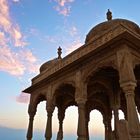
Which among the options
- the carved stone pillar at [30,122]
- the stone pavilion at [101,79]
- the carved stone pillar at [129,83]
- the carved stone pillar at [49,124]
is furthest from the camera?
the carved stone pillar at [30,122]

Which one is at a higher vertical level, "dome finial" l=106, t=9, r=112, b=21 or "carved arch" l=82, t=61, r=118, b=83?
"dome finial" l=106, t=9, r=112, b=21

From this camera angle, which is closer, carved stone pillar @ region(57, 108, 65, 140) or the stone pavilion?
the stone pavilion

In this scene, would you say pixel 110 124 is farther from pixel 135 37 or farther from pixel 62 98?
pixel 135 37

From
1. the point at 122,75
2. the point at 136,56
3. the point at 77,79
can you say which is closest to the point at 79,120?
the point at 77,79

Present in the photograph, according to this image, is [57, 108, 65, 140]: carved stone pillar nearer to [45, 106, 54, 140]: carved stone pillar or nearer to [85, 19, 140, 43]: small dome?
[45, 106, 54, 140]: carved stone pillar

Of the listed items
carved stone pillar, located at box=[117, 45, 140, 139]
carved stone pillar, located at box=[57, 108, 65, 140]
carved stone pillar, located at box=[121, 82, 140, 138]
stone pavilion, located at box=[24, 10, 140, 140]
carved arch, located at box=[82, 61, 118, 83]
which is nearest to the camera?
carved stone pillar, located at box=[121, 82, 140, 138]

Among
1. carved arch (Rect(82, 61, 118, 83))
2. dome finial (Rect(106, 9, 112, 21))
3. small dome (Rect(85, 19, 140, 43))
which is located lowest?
carved arch (Rect(82, 61, 118, 83))

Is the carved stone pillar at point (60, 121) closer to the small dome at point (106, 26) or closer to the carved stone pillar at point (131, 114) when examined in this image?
the small dome at point (106, 26)

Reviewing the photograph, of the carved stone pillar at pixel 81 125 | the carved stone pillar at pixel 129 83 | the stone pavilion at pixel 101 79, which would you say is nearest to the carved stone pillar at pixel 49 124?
the stone pavilion at pixel 101 79

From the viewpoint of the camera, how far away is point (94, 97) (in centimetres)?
1853

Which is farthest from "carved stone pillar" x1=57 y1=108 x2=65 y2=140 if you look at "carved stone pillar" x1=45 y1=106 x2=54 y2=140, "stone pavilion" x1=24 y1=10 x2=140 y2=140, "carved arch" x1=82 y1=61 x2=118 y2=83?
"carved arch" x1=82 y1=61 x2=118 y2=83

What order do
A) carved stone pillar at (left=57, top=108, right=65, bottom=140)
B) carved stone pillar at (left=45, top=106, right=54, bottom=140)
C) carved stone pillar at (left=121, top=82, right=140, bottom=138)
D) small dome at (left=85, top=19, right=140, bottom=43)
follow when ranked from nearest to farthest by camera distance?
carved stone pillar at (left=121, top=82, right=140, bottom=138), carved stone pillar at (left=45, top=106, right=54, bottom=140), small dome at (left=85, top=19, right=140, bottom=43), carved stone pillar at (left=57, top=108, right=65, bottom=140)

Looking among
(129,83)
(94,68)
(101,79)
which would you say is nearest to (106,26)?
(101,79)

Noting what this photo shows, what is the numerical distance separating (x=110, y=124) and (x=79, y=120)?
7.09m
